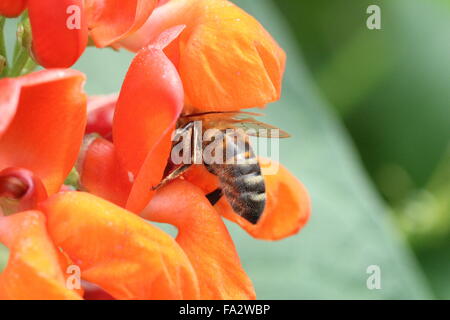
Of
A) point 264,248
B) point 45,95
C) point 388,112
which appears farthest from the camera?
point 388,112

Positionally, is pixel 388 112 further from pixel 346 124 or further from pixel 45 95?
pixel 45 95

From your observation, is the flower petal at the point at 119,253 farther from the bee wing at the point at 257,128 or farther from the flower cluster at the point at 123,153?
the bee wing at the point at 257,128

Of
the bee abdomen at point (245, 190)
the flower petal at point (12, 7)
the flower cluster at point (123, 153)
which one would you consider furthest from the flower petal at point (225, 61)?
the flower petal at point (12, 7)

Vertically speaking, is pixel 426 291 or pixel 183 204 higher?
pixel 183 204

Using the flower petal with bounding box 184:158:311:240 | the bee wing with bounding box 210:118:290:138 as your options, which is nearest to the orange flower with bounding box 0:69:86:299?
the bee wing with bounding box 210:118:290:138

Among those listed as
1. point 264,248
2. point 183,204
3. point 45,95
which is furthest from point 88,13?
point 264,248

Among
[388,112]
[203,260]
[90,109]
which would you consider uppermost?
[90,109]
